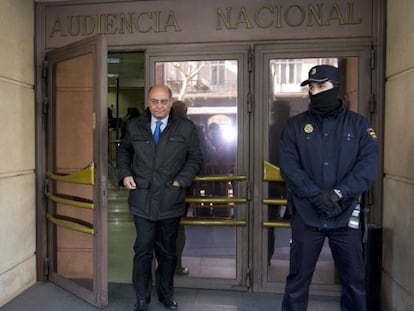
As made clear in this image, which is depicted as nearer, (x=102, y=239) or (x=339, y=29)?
(x=102, y=239)

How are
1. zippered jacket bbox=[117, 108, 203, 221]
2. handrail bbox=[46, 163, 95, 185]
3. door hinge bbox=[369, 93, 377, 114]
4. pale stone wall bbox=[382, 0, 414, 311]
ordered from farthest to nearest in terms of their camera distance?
door hinge bbox=[369, 93, 377, 114] → handrail bbox=[46, 163, 95, 185] → zippered jacket bbox=[117, 108, 203, 221] → pale stone wall bbox=[382, 0, 414, 311]

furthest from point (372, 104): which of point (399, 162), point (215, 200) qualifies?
point (215, 200)

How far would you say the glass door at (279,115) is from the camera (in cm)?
323

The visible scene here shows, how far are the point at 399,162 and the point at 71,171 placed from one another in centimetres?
260

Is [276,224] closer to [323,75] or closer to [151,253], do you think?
[151,253]

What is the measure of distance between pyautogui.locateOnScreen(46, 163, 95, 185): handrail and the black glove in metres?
1.60

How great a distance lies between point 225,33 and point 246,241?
170 cm

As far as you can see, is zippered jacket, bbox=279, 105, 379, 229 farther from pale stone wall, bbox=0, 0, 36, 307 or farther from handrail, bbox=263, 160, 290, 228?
pale stone wall, bbox=0, 0, 36, 307

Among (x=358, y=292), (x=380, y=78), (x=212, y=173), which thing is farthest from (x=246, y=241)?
(x=380, y=78)

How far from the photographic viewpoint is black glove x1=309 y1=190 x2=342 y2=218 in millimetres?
2262

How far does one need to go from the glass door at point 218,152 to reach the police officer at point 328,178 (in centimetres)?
90

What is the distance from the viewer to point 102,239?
9.69 ft

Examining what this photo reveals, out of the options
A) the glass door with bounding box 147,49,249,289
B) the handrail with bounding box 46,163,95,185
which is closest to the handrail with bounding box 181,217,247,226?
the glass door with bounding box 147,49,249,289

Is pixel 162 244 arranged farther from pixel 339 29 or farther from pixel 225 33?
pixel 339 29
